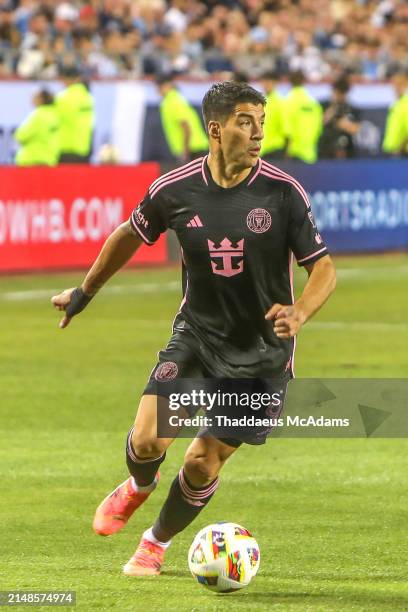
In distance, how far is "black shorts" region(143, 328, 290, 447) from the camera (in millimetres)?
6715

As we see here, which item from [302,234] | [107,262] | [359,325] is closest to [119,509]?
[107,262]

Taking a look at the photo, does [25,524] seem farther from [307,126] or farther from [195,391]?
[307,126]

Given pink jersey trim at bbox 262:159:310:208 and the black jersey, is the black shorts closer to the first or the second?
the black jersey

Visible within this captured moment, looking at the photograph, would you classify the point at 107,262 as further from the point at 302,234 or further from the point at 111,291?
the point at 111,291

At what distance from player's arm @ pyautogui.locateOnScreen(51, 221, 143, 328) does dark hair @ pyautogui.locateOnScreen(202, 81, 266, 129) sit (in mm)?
709

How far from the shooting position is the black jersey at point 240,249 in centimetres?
670

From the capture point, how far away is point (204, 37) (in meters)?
32.1

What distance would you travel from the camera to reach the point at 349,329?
16.3 metres

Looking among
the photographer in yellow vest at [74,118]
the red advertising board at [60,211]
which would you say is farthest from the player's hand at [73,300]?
the photographer in yellow vest at [74,118]

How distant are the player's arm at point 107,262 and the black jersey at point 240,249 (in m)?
0.23

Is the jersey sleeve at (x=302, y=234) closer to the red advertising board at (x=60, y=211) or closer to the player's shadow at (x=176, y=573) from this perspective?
the player's shadow at (x=176, y=573)

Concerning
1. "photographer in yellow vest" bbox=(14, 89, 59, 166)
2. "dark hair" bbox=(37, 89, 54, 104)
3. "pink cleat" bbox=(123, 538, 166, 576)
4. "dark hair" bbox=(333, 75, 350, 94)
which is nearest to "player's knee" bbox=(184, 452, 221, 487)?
"pink cleat" bbox=(123, 538, 166, 576)

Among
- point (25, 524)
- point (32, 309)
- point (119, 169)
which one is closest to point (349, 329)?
point (32, 309)

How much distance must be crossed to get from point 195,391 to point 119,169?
14.5 metres
